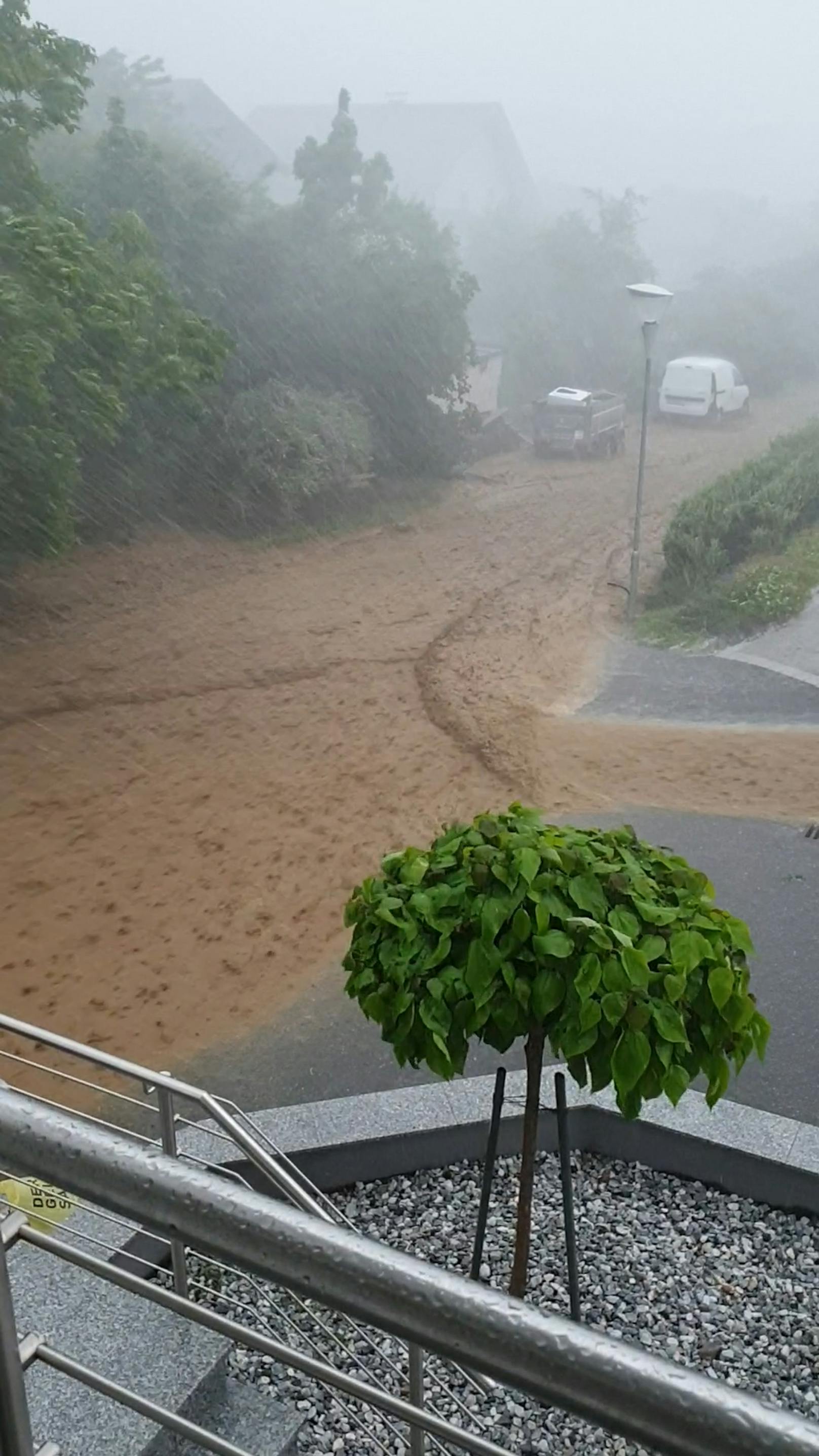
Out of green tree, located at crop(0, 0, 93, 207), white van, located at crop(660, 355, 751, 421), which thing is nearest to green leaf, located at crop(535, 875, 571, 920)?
green tree, located at crop(0, 0, 93, 207)

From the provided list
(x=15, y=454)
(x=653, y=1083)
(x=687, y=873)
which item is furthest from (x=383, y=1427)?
(x=15, y=454)

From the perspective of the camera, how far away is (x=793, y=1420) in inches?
15.1

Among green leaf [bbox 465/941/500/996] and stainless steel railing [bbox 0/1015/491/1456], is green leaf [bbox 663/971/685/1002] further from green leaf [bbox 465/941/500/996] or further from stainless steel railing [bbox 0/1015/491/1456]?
stainless steel railing [bbox 0/1015/491/1456]

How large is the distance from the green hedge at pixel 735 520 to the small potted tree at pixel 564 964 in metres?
6.70

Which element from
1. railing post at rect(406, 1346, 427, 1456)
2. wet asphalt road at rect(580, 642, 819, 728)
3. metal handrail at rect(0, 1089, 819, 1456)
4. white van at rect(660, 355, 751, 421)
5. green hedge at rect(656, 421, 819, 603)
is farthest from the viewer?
white van at rect(660, 355, 751, 421)

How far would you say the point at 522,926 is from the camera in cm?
158

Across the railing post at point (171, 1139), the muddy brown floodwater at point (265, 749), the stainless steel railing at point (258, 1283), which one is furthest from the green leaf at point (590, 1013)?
the muddy brown floodwater at point (265, 749)

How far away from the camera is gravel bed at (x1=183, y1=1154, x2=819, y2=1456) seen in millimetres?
1832

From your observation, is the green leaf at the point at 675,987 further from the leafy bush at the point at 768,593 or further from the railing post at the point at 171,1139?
the leafy bush at the point at 768,593

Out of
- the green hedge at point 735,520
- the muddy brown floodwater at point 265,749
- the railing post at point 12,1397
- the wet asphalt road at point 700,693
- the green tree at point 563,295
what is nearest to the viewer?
the railing post at point 12,1397

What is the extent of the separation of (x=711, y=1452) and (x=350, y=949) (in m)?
1.39

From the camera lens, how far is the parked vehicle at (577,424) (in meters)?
12.8

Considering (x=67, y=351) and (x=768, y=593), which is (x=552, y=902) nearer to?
(x=67, y=351)

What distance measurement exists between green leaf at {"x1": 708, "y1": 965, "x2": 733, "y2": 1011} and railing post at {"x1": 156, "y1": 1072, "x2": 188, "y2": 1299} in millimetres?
708
